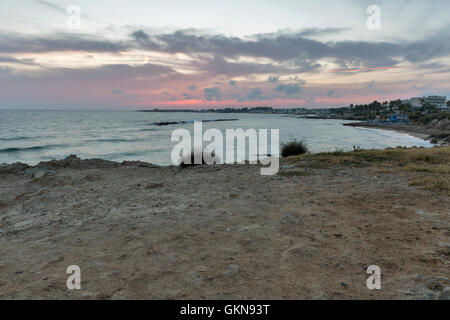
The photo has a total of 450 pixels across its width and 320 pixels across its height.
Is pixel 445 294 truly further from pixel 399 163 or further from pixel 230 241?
pixel 399 163

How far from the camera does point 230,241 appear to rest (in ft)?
14.1

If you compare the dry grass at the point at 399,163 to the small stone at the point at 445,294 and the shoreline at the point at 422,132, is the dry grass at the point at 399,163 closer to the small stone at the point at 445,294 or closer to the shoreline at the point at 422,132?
the small stone at the point at 445,294

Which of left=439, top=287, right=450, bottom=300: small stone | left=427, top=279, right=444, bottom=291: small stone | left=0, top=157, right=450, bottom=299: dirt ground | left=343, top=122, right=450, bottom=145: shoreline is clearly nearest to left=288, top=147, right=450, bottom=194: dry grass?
left=0, top=157, right=450, bottom=299: dirt ground

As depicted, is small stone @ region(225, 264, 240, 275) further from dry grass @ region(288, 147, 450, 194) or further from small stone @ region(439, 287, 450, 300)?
dry grass @ region(288, 147, 450, 194)

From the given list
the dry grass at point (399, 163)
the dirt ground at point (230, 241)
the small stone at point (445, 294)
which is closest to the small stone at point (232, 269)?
the dirt ground at point (230, 241)

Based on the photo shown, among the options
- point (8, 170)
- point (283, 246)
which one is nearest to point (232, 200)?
point (283, 246)

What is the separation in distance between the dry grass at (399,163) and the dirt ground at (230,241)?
Answer: 1.16 m

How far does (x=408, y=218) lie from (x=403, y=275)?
2269 millimetres

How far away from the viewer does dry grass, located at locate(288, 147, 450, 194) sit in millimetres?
8248

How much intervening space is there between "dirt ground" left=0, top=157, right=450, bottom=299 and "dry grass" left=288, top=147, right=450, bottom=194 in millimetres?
1163

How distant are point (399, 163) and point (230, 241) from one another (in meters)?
9.46

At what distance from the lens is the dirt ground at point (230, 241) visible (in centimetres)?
312

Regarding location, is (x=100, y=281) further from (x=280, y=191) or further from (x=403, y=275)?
(x=280, y=191)

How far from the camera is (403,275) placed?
10.9ft
